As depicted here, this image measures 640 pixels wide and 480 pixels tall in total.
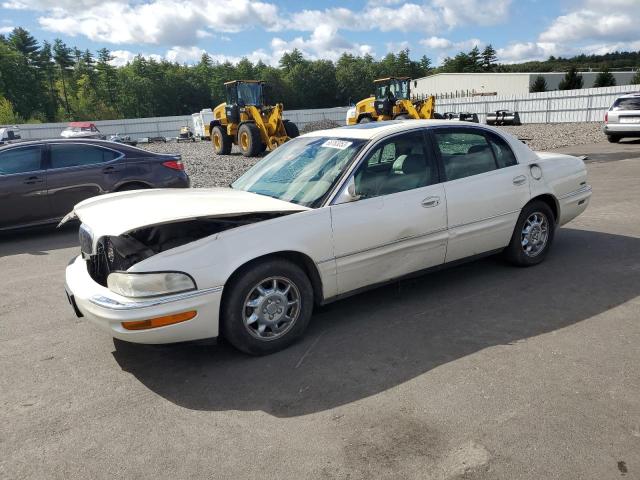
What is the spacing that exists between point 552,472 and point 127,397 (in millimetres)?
2477

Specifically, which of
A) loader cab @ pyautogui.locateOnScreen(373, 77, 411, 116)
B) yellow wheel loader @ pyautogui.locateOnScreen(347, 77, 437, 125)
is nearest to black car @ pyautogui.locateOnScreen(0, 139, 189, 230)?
yellow wheel loader @ pyautogui.locateOnScreen(347, 77, 437, 125)

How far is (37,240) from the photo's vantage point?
7805 millimetres

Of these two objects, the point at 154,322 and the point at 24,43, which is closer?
the point at 154,322

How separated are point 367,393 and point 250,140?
632 inches

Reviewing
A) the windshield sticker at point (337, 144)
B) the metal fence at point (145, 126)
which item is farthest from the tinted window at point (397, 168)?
the metal fence at point (145, 126)

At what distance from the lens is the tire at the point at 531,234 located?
5078 millimetres

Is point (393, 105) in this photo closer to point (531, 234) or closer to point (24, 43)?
point (531, 234)

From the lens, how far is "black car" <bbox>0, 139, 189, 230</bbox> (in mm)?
7492

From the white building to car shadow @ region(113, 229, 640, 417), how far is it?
5254cm

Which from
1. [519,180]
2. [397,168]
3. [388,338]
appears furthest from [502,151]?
[388,338]

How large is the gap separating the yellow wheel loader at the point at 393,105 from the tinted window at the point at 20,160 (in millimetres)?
16088

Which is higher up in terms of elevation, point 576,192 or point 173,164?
point 173,164

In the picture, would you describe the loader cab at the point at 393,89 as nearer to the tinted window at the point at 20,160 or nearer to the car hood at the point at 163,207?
the tinted window at the point at 20,160

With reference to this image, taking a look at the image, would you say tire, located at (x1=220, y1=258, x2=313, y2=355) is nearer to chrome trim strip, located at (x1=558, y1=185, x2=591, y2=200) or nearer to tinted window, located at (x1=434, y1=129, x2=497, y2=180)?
tinted window, located at (x1=434, y1=129, x2=497, y2=180)
